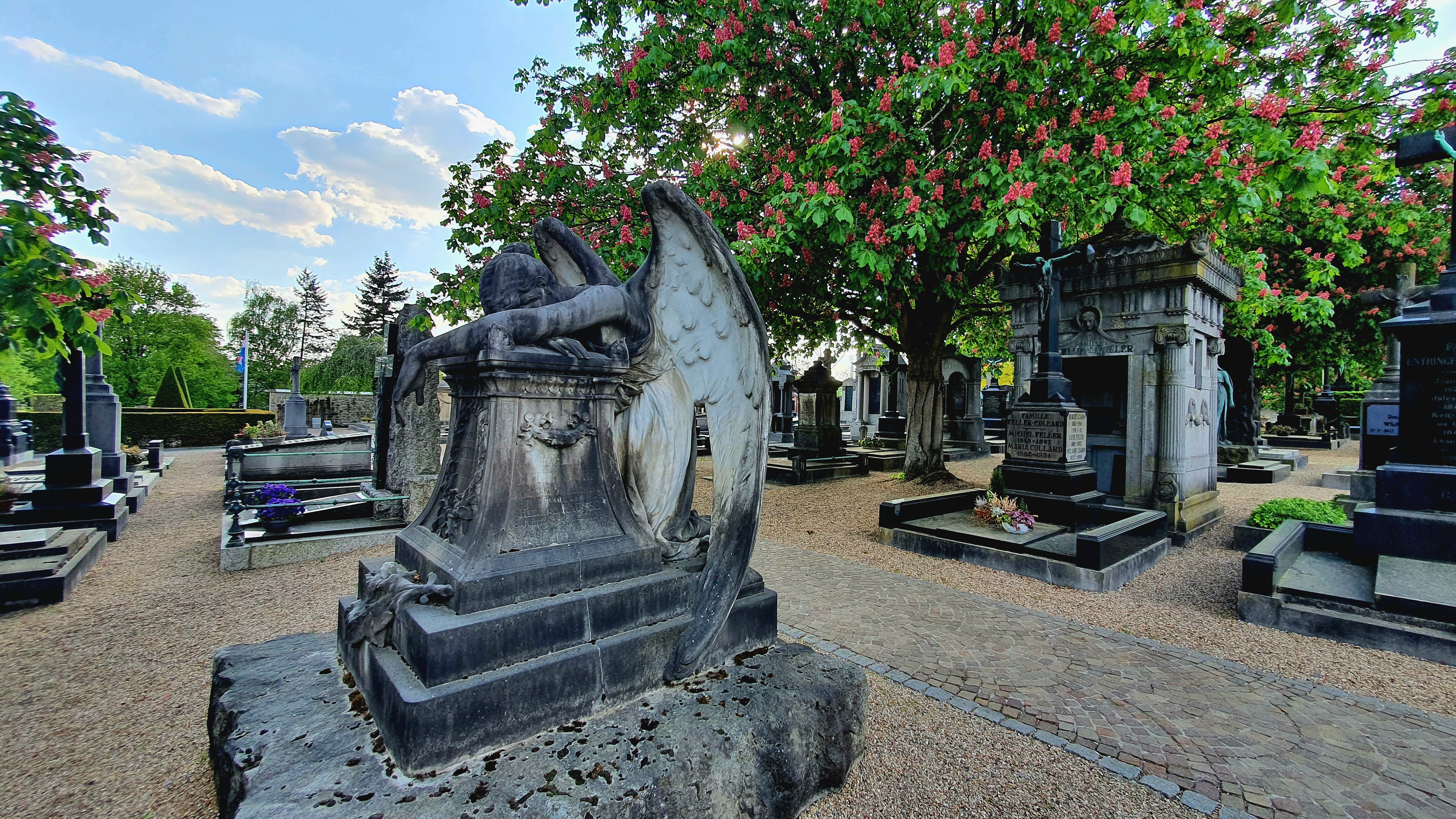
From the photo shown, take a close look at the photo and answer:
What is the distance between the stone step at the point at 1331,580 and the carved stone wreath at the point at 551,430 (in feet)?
18.6

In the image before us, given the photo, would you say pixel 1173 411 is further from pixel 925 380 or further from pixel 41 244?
pixel 41 244

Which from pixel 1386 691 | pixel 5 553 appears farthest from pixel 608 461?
pixel 5 553

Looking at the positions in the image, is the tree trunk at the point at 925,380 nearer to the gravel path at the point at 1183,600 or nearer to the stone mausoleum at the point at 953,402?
the gravel path at the point at 1183,600

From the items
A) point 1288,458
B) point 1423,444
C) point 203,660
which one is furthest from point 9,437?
point 1288,458

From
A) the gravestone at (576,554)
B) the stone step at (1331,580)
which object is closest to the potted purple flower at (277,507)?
the gravestone at (576,554)

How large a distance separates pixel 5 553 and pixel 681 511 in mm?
6665

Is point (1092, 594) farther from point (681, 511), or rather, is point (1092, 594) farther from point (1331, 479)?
point (1331, 479)

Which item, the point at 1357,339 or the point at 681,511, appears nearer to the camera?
the point at 681,511

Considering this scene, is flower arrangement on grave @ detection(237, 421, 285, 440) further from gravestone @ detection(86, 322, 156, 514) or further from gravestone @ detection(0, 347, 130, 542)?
gravestone @ detection(0, 347, 130, 542)

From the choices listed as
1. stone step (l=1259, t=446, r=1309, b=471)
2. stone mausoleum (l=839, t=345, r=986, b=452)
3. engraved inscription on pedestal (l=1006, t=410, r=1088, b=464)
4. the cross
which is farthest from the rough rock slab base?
stone step (l=1259, t=446, r=1309, b=471)

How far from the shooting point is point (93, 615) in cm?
454

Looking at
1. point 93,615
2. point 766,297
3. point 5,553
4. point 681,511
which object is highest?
point 766,297

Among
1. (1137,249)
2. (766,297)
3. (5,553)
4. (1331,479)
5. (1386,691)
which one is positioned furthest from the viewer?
(1331,479)

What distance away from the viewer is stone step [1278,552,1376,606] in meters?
4.32
